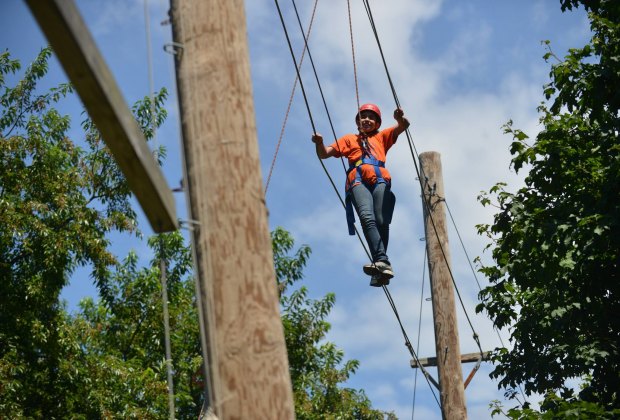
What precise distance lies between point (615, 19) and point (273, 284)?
10.6 metres

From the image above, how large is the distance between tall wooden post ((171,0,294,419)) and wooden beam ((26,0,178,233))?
0.15 m

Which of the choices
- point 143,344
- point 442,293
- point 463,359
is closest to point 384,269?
point 442,293

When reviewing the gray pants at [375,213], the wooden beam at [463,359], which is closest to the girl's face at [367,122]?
the gray pants at [375,213]

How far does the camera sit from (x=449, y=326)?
1009 centimetres

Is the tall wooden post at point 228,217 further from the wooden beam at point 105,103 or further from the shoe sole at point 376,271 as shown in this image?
the shoe sole at point 376,271

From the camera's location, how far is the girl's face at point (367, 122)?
29.7 ft

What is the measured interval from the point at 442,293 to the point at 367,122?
7.04 feet

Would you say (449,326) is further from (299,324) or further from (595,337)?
(299,324)

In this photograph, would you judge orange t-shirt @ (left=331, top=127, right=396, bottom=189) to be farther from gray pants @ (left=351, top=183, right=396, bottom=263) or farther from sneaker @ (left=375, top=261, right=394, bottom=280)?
sneaker @ (left=375, top=261, right=394, bottom=280)

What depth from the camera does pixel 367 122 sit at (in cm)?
910

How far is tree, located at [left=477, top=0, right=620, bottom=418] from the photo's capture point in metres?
12.5

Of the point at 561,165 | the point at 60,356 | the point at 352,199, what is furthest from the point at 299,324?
the point at 352,199

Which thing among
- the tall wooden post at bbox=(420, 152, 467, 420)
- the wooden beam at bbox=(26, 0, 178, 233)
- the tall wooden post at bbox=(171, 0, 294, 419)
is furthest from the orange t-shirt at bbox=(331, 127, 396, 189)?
the wooden beam at bbox=(26, 0, 178, 233)

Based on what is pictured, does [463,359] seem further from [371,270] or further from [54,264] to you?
[54,264]
